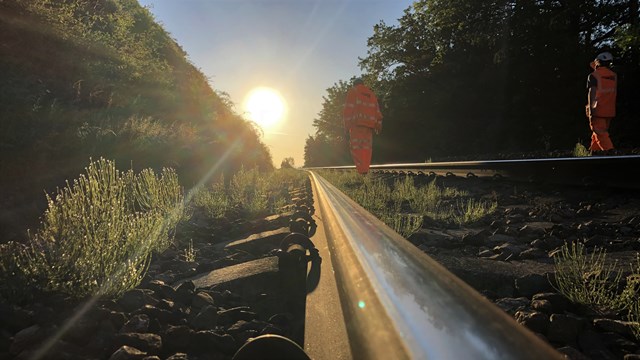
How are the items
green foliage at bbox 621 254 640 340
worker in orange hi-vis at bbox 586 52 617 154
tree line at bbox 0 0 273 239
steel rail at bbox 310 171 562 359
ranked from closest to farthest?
1. steel rail at bbox 310 171 562 359
2. green foliage at bbox 621 254 640 340
3. tree line at bbox 0 0 273 239
4. worker in orange hi-vis at bbox 586 52 617 154

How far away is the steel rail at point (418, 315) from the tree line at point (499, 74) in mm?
16643

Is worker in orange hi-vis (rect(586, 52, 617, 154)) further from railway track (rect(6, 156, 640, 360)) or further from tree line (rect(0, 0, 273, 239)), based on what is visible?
tree line (rect(0, 0, 273, 239))

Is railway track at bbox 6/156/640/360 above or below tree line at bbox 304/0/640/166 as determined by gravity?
below

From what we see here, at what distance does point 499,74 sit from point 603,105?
18935 millimetres

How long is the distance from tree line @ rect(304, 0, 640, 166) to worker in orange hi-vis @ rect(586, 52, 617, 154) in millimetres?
7283

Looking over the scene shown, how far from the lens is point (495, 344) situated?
63cm

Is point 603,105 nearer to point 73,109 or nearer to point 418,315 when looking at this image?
point 418,315

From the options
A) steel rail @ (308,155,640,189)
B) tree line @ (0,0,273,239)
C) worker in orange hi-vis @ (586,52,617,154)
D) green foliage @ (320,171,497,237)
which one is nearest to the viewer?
green foliage @ (320,171,497,237)

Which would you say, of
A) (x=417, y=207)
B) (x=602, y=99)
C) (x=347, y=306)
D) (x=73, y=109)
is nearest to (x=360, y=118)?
(x=417, y=207)

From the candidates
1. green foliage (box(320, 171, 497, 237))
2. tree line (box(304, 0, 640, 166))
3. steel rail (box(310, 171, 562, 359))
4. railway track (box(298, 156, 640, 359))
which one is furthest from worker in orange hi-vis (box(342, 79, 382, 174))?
tree line (box(304, 0, 640, 166))

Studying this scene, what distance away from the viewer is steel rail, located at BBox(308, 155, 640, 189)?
4.10 meters

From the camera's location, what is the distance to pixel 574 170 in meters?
4.81

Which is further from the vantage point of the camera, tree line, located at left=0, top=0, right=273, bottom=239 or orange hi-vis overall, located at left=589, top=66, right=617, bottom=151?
orange hi-vis overall, located at left=589, top=66, right=617, bottom=151

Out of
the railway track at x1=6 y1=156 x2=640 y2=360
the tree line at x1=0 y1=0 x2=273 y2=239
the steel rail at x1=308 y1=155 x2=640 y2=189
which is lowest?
the railway track at x1=6 y1=156 x2=640 y2=360
